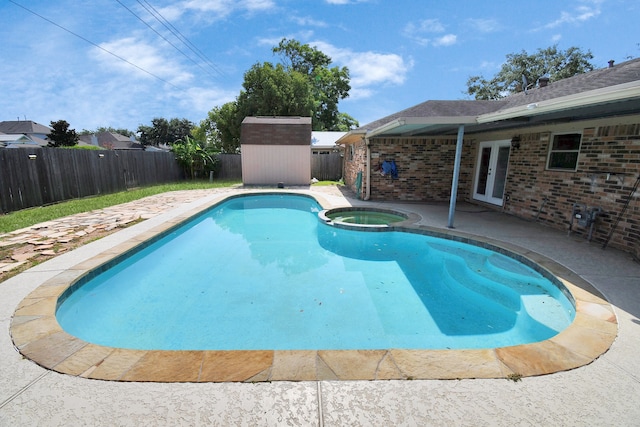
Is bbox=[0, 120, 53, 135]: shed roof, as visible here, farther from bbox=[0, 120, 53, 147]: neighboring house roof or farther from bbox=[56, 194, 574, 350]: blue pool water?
bbox=[56, 194, 574, 350]: blue pool water

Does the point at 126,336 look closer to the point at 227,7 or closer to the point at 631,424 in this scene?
the point at 631,424

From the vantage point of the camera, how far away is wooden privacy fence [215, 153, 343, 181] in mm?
19261

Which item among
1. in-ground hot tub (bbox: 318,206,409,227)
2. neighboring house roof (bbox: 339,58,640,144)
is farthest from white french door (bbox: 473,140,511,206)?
in-ground hot tub (bbox: 318,206,409,227)

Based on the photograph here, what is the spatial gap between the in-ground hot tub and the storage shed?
7993 millimetres

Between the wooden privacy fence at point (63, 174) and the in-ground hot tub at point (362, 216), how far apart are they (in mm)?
8750

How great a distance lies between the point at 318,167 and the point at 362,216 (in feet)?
37.5

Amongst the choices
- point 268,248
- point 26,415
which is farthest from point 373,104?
point 26,415

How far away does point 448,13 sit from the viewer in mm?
10375

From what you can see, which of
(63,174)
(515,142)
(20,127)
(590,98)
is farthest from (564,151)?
(20,127)

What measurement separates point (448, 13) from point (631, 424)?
Result: 492 inches

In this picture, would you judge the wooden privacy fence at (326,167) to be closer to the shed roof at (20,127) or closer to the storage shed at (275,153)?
the storage shed at (275,153)

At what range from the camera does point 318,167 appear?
19516 millimetres

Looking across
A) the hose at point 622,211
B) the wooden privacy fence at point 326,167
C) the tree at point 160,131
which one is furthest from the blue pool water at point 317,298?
the tree at point 160,131

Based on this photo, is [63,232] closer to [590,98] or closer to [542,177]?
[590,98]
